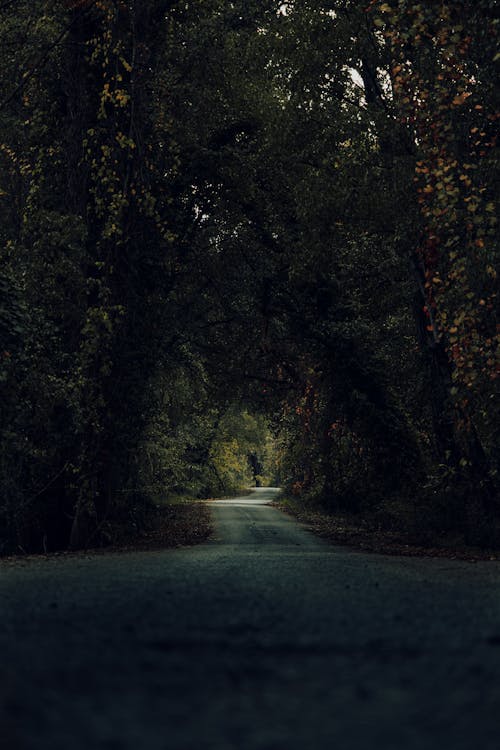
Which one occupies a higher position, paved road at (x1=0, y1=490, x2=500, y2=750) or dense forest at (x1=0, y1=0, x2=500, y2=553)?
dense forest at (x1=0, y1=0, x2=500, y2=553)

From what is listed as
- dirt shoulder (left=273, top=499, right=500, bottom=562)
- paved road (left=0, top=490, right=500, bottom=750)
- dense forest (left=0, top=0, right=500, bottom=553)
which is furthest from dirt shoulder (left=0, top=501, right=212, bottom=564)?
paved road (left=0, top=490, right=500, bottom=750)

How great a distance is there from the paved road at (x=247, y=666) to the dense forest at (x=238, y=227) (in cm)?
646

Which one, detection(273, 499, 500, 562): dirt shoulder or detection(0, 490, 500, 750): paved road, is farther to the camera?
detection(273, 499, 500, 562): dirt shoulder

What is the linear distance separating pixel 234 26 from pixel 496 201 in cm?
817

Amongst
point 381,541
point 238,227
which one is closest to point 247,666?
point 381,541

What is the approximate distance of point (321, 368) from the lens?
839 inches

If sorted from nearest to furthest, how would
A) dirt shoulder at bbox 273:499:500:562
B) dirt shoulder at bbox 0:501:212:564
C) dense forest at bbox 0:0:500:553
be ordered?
1. dense forest at bbox 0:0:500:553
2. dirt shoulder at bbox 0:501:212:564
3. dirt shoulder at bbox 273:499:500:562

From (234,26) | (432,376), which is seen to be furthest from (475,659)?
(234,26)

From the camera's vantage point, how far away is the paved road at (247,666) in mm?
2486

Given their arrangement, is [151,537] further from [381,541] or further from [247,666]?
[247,666]

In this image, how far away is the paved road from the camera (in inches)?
97.9

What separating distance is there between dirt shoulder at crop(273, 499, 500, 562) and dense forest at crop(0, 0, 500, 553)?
1.81 feet

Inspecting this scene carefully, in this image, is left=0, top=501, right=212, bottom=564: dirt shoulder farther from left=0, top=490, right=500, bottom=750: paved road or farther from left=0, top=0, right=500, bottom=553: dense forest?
left=0, top=490, right=500, bottom=750: paved road

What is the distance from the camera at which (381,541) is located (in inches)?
632
